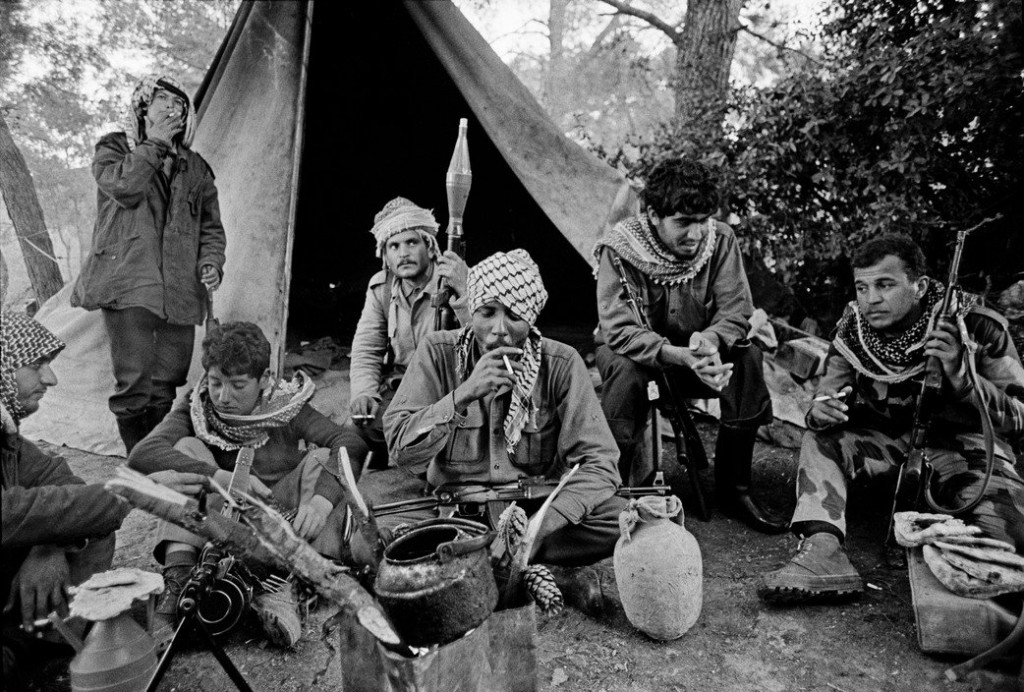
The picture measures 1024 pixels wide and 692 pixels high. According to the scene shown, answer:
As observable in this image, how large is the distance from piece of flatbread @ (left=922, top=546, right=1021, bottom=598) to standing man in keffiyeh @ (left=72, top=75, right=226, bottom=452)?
11.6 ft

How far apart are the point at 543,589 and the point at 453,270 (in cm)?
189

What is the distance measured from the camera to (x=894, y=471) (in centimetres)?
312

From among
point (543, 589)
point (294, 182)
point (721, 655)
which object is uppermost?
point (294, 182)

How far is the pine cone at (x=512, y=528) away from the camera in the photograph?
1.93m

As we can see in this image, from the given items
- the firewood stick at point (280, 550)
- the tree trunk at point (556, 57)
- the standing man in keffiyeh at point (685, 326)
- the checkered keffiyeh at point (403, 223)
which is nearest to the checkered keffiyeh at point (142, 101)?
the checkered keffiyeh at point (403, 223)

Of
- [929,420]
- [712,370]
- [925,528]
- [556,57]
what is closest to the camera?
[925,528]

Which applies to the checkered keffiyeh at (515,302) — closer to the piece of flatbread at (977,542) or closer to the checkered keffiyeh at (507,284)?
the checkered keffiyeh at (507,284)

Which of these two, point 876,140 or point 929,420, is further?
point 876,140

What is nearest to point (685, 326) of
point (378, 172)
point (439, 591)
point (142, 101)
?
point (439, 591)

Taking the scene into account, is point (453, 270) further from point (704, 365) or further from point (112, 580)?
point (112, 580)

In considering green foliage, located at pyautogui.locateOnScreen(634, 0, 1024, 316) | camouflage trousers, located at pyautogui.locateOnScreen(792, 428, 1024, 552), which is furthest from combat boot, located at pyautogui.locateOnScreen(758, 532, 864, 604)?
green foliage, located at pyautogui.locateOnScreen(634, 0, 1024, 316)

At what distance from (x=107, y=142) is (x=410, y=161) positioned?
306 centimetres

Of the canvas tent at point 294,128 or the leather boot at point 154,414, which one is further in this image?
the canvas tent at point 294,128

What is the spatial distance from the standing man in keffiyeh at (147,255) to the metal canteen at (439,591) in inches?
102
